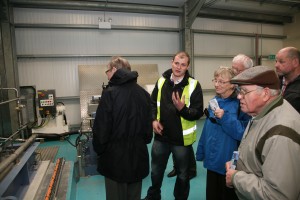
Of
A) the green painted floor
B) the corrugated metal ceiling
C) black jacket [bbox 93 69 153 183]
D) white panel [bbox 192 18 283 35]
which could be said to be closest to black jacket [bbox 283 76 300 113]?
black jacket [bbox 93 69 153 183]

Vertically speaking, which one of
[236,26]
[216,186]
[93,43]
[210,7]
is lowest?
[216,186]

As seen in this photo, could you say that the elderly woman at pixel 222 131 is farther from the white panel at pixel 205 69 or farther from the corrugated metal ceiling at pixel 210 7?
the white panel at pixel 205 69

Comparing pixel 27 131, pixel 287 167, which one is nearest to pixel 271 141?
pixel 287 167

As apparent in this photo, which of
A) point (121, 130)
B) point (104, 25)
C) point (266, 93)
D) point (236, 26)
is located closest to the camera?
point (266, 93)

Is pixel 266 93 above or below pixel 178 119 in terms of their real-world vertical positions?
above

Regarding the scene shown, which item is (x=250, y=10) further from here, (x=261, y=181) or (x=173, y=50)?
(x=261, y=181)

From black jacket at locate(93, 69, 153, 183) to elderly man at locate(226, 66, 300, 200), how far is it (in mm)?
762

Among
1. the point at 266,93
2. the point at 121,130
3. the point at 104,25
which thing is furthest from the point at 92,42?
the point at 266,93

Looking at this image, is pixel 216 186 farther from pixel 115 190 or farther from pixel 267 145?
pixel 267 145

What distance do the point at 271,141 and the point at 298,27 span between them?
825 centimetres

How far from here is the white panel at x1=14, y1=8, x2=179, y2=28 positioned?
5.08 meters

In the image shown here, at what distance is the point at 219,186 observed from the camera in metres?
1.78

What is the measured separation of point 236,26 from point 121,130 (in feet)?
21.7

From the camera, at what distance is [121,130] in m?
1.60
